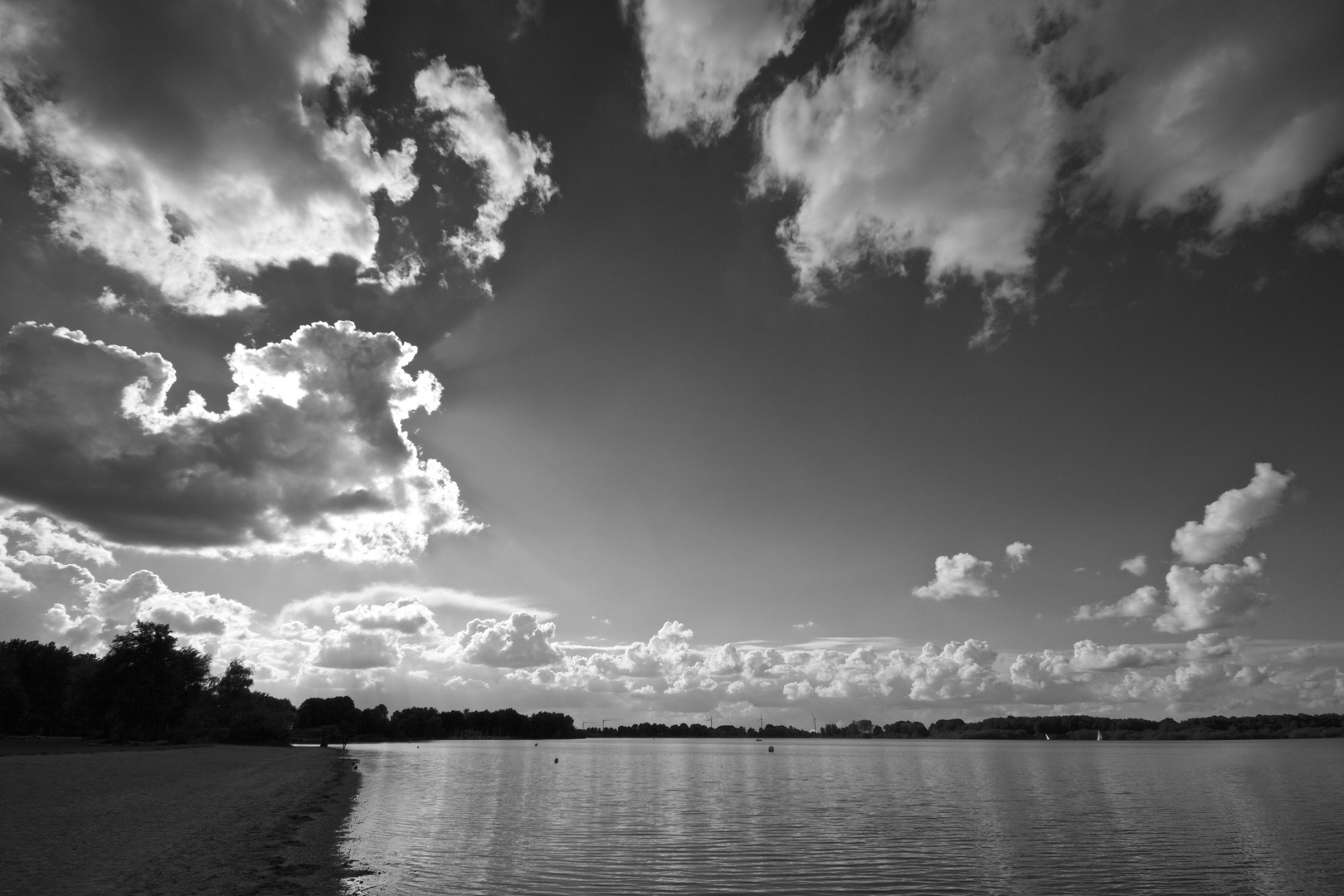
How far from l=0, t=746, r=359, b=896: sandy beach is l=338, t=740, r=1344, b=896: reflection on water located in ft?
10.7

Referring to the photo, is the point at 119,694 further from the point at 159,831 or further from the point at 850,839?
the point at 850,839


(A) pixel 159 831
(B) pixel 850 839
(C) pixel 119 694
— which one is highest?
(C) pixel 119 694

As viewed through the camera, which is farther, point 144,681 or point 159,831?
point 144,681

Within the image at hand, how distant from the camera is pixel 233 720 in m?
156

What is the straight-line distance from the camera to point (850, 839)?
140 feet

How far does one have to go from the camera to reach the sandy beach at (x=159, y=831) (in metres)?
25.0

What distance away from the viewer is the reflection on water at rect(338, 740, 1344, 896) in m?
31.7

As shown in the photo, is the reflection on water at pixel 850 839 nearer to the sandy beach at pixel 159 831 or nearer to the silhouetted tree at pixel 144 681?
the sandy beach at pixel 159 831

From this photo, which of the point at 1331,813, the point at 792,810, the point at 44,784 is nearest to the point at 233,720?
the point at 44,784

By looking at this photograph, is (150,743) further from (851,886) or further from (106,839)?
(851,886)

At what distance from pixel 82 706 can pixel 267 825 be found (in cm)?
11215

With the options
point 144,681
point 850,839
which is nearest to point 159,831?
point 850,839

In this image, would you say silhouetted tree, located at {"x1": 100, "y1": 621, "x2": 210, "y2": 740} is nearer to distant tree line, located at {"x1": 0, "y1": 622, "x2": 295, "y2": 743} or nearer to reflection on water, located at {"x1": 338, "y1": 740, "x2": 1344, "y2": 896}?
distant tree line, located at {"x1": 0, "y1": 622, "x2": 295, "y2": 743}

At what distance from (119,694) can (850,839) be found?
125725 mm
